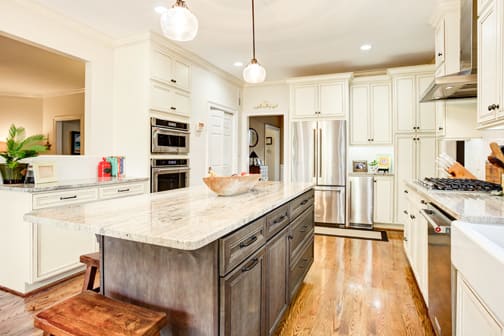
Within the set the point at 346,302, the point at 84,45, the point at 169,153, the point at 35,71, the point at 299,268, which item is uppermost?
the point at 35,71

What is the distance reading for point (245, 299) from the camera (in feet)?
4.24

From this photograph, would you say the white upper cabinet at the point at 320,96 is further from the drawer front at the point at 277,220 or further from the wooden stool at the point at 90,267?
A: the wooden stool at the point at 90,267

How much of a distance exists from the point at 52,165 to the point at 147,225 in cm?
226

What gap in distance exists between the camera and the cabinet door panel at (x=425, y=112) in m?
4.32

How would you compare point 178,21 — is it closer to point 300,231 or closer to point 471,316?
point 300,231

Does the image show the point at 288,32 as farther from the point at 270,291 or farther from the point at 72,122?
the point at 72,122

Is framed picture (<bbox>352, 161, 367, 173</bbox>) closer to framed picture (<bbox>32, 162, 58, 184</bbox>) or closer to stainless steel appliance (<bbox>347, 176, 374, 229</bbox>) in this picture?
stainless steel appliance (<bbox>347, 176, 374, 229</bbox>)

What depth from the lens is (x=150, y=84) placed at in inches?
138

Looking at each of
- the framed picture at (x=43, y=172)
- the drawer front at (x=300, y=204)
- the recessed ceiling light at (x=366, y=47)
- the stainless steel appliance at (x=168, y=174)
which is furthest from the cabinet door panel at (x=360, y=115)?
the framed picture at (x=43, y=172)

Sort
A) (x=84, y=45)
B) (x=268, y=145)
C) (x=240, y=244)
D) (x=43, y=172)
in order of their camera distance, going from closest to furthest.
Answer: (x=240, y=244) → (x=43, y=172) → (x=84, y=45) → (x=268, y=145)

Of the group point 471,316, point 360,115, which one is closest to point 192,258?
point 471,316

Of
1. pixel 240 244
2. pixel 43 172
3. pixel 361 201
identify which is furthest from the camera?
pixel 361 201

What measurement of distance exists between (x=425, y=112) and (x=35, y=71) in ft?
21.4

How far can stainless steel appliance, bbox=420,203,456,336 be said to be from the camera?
55.8 inches
